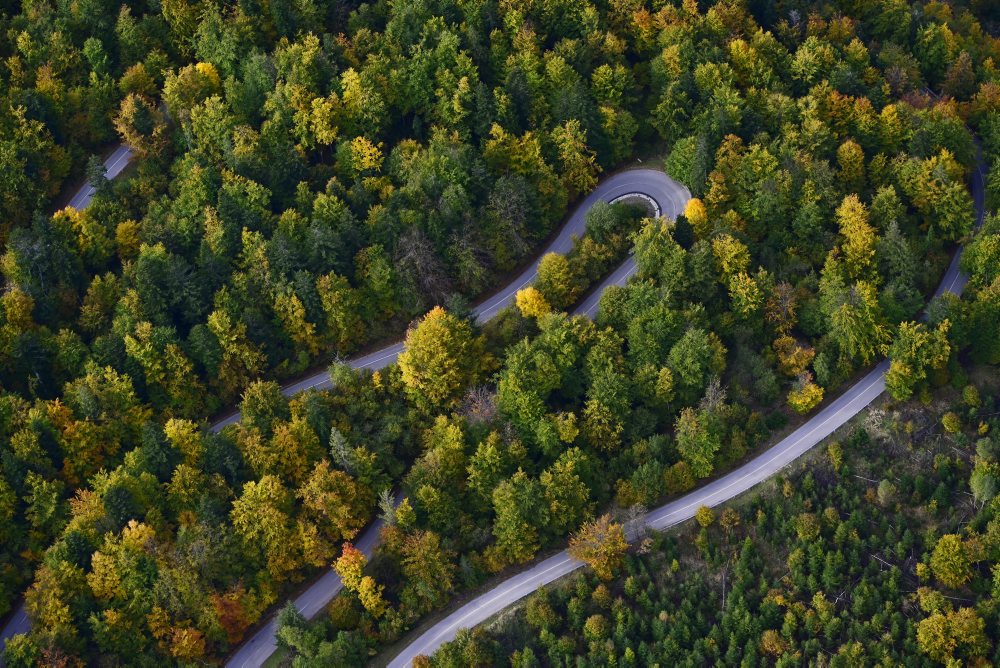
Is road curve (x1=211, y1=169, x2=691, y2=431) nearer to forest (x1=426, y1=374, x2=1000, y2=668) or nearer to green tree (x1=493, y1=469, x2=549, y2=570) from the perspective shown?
green tree (x1=493, y1=469, x2=549, y2=570)

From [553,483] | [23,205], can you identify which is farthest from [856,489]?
[23,205]

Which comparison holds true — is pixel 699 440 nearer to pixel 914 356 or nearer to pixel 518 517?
pixel 518 517

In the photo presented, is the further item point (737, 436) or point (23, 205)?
point (23, 205)

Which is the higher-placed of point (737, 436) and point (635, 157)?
point (635, 157)

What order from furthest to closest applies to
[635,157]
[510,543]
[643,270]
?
[635,157] → [643,270] → [510,543]

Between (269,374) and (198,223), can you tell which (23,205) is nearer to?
(198,223)

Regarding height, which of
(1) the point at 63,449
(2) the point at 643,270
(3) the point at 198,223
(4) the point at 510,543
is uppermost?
(3) the point at 198,223

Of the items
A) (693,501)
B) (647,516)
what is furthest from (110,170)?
(693,501)
